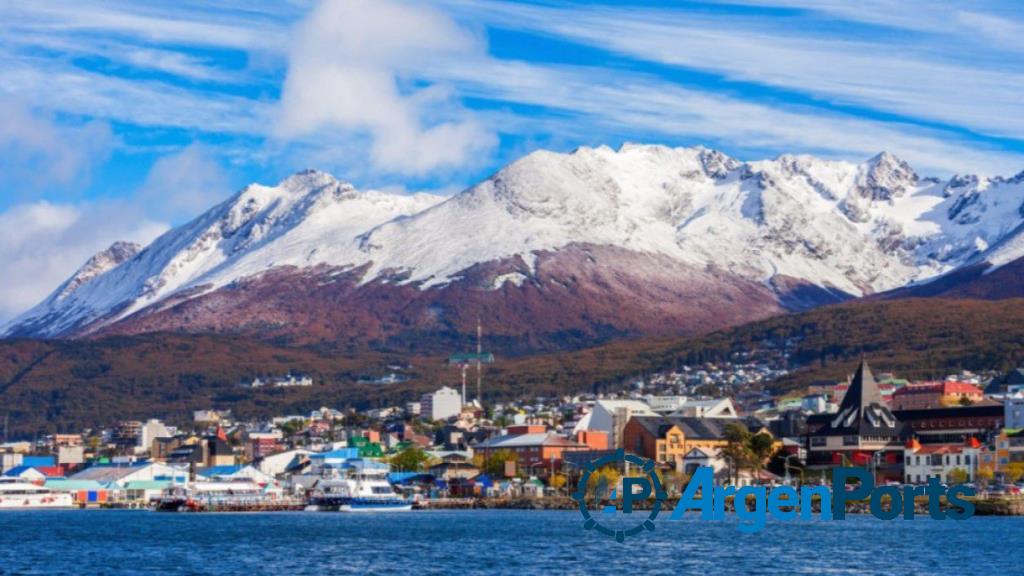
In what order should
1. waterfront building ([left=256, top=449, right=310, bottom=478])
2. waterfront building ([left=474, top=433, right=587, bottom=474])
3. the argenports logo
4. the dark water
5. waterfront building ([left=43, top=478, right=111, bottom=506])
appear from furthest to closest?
waterfront building ([left=256, top=449, right=310, bottom=478]) < waterfront building ([left=474, top=433, right=587, bottom=474]) < waterfront building ([left=43, top=478, right=111, bottom=506]) < the argenports logo < the dark water

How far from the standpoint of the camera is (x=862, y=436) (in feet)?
445

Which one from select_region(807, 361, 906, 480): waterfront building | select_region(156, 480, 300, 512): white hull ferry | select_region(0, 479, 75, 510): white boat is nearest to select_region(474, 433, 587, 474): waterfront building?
select_region(807, 361, 906, 480): waterfront building

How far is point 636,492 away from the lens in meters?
114

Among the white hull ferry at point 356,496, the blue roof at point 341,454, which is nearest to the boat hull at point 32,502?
the white hull ferry at point 356,496

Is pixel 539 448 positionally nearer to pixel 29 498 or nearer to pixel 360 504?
pixel 360 504

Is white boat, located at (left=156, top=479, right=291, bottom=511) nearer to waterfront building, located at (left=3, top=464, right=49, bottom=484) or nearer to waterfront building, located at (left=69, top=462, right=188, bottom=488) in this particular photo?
waterfront building, located at (left=69, top=462, right=188, bottom=488)

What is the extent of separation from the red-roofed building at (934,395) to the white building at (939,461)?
3501cm

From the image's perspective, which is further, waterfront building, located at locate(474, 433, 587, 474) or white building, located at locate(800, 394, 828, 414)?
white building, located at locate(800, 394, 828, 414)

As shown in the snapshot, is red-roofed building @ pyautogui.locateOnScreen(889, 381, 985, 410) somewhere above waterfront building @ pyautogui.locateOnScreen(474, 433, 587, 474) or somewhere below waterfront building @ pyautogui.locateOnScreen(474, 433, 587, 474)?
above

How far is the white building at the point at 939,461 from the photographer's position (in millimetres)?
126125

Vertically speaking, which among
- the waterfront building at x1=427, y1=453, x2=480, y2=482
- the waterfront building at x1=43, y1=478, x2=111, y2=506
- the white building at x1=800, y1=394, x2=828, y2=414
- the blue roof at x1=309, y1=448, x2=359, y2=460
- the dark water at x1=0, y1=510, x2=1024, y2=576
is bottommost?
the dark water at x1=0, y1=510, x2=1024, y2=576

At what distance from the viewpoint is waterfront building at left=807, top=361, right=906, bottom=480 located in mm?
133375

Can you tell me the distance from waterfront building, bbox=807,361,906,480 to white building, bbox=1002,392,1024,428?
330 inches

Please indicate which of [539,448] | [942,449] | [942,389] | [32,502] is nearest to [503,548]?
[942,449]
